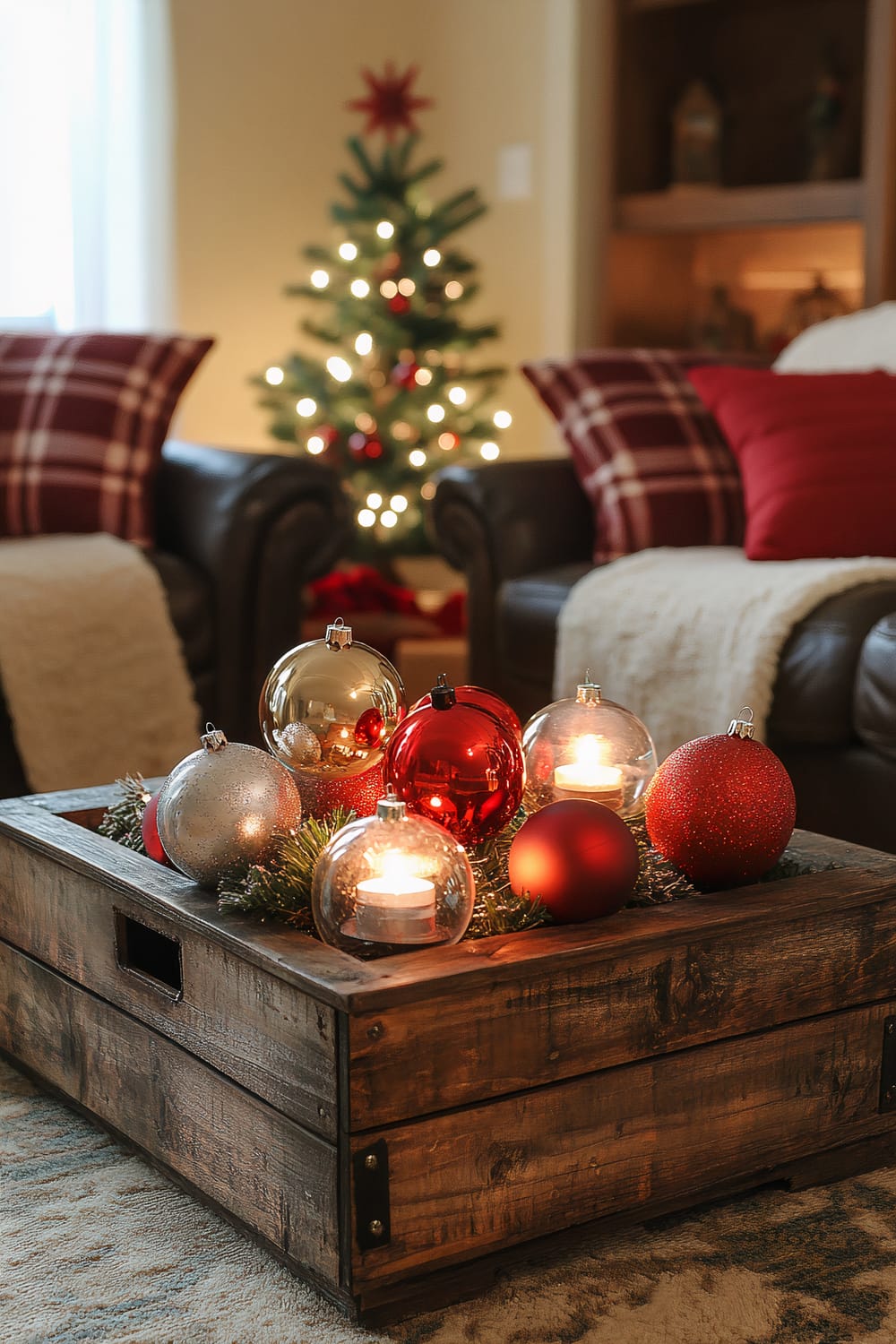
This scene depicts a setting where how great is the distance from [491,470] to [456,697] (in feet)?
4.64

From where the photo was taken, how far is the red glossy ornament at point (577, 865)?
3.98 ft

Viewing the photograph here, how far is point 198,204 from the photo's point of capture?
13.3 feet

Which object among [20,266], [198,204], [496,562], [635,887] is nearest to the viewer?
[635,887]

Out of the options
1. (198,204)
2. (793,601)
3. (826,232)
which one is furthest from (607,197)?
(793,601)

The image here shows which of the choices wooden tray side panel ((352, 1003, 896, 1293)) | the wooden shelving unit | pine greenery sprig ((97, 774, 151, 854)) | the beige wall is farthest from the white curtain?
wooden tray side panel ((352, 1003, 896, 1293))

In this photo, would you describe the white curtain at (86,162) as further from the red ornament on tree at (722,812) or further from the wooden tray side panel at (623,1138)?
the wooden tray side panel at (623,1138)

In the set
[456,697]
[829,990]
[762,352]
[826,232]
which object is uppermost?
[826,232]

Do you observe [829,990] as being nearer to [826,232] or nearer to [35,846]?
[35,846]

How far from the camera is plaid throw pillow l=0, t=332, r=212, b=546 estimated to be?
8.99 feet

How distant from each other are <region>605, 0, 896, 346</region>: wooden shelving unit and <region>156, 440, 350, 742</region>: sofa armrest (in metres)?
1.58

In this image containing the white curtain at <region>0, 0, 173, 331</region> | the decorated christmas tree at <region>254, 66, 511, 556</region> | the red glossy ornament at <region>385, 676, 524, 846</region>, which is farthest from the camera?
the decorated christmas tree at <region>254, 66, 511, 556</region>

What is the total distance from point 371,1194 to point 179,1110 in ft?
0.84

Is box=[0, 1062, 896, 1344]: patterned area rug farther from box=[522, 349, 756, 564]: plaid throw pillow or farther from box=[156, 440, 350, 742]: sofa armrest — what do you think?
box=[522, 349, 756, 564]: plaid throw pillow

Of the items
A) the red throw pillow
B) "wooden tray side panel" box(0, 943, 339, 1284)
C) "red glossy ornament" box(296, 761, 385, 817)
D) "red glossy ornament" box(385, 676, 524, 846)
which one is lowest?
"wooden tray side panel" box(0, 943, 339, 1284)
